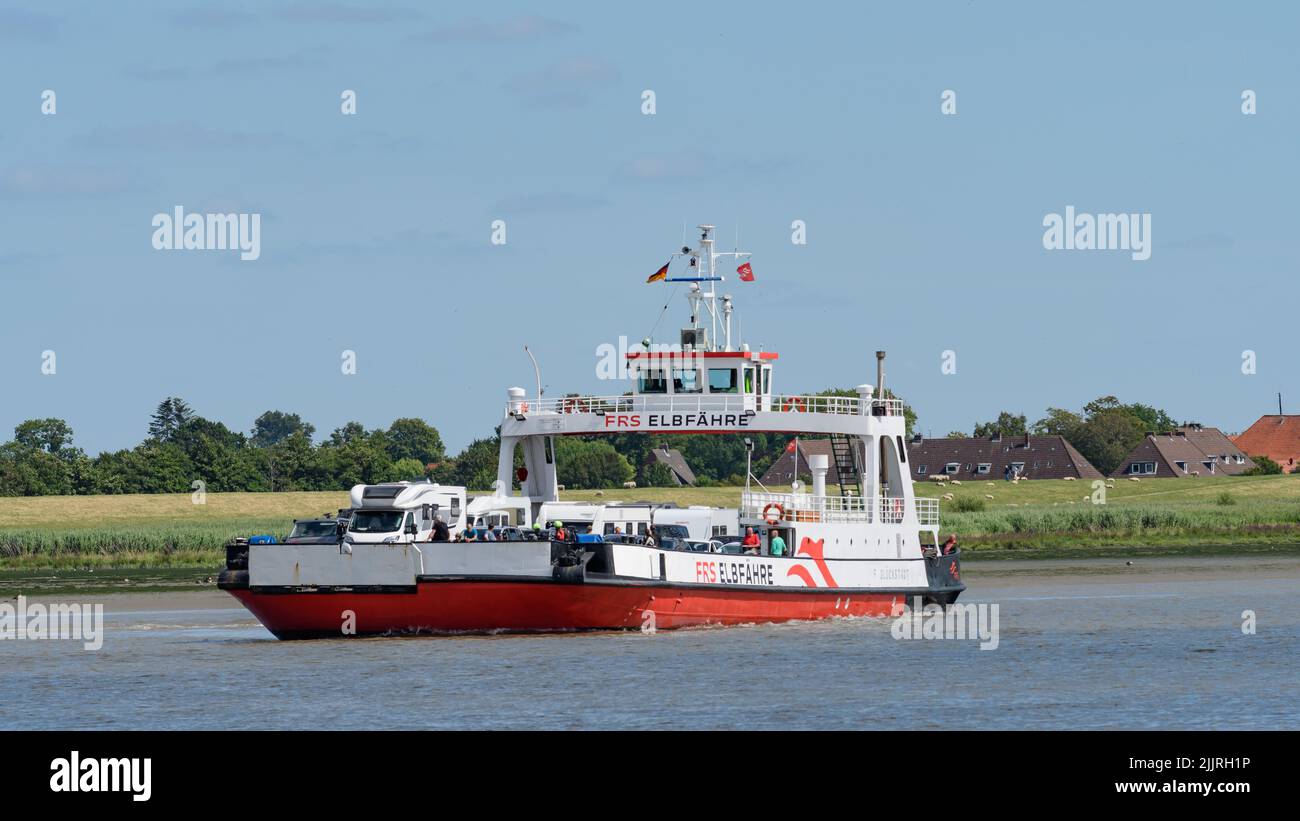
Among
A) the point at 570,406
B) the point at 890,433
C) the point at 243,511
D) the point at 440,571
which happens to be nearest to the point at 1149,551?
the point at 890,433

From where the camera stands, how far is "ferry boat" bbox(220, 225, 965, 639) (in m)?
34.5

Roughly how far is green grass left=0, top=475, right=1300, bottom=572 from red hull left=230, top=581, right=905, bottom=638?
3373 centimetres

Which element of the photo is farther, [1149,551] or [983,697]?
[1149,551]

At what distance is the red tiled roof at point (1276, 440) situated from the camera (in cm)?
15862

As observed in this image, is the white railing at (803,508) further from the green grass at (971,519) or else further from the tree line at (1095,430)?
the tree line at (1095,430)

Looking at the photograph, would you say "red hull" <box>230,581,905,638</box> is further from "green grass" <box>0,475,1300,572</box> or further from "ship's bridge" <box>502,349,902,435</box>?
"green grass" <box>0,475,1300,572</box>

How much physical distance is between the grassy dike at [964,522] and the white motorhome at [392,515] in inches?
1000

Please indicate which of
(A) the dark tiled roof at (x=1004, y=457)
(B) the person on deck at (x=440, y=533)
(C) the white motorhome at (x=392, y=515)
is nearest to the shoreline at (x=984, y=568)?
(C) the white motorhome at (x=392, y=515)

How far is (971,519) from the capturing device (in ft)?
276
